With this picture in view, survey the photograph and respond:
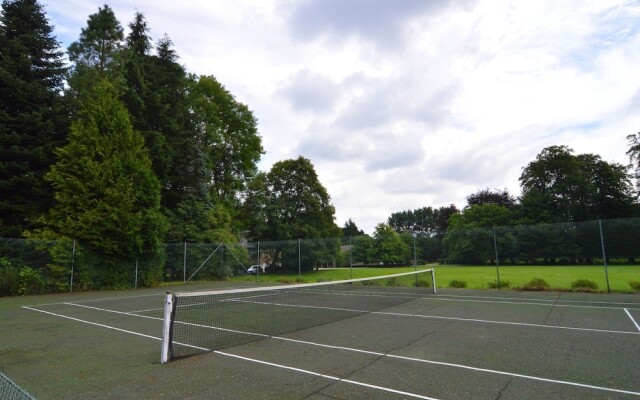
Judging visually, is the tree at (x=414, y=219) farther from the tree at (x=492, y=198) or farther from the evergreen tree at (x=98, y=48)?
the evergreen tree at (x=98, y=48)

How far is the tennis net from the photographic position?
6.77 m

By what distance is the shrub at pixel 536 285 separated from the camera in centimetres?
1653

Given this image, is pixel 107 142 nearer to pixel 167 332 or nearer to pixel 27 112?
pixel 27 112

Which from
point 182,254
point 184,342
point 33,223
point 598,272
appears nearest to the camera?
point 184,342

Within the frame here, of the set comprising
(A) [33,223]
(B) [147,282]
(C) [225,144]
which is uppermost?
(C) [225,144]

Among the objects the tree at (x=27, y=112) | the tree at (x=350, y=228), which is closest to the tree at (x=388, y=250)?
the tree at (x=27, y=112)

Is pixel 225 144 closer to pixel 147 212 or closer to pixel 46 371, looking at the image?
pixel 147 212

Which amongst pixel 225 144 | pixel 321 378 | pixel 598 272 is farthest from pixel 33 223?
pixel 598 272

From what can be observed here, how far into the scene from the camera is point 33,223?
67.7ft

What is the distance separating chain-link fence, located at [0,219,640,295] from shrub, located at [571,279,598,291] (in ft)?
1.86

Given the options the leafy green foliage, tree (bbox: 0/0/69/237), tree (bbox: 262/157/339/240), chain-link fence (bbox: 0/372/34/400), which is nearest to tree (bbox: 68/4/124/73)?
tree (bbox: 0/0/69/237)

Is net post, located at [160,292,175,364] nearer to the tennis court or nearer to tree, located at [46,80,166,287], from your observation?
the tennis court

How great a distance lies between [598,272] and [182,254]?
23449mm

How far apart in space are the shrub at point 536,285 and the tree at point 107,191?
20127 mm
